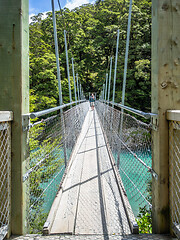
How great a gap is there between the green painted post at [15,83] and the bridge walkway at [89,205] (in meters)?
0.26

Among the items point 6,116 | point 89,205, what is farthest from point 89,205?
point 6,116

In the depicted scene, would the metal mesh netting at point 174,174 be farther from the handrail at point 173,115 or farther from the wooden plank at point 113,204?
the wooden plank at point 113,204

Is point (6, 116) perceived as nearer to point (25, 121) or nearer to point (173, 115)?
point (25, 121)

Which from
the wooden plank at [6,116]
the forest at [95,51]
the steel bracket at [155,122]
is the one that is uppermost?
the forest at [95,51]

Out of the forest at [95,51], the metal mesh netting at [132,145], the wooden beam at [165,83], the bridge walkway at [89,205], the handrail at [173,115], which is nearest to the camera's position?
the handrail at [173,115]

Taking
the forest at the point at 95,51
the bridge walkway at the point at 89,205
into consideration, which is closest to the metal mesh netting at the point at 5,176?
the bridge walkway at the point at 89,205

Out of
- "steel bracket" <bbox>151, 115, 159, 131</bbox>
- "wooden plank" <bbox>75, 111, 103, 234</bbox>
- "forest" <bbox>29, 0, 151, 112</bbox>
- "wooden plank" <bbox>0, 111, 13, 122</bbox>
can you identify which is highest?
"forest" <bbox>29, 0, 151, 112</bbox>

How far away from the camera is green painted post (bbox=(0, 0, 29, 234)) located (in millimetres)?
867

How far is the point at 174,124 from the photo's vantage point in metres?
0.83

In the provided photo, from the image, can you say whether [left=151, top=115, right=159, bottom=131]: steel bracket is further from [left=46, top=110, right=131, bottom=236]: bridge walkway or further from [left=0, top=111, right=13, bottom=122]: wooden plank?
[left=0, top=111, right=13, bottom=122]: wooden plank

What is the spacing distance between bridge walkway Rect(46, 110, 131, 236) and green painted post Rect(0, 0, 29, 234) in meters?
0.26

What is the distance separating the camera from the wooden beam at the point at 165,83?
890 millimetres

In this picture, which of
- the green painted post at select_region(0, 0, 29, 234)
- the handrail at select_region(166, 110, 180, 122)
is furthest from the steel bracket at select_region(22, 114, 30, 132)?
the handrail at select_region(166, 110, 180, 122)

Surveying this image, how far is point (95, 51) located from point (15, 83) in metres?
20.5
